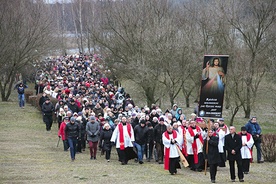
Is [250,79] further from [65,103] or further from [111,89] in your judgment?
[65,103]

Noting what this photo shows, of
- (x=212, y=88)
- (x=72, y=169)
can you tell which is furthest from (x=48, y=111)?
(x=212, y=88)

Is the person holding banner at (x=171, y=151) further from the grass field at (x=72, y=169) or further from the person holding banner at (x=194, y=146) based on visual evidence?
the person holding banner at (x=194, y=146)

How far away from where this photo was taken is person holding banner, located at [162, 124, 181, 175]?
21.0 m

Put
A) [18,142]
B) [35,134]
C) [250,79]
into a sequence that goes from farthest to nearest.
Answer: [250,79], [35,134], [18,142]

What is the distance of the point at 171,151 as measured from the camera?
2108cm

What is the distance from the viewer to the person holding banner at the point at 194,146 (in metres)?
21.9

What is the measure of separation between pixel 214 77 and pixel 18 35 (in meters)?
29.0

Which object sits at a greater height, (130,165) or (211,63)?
(211,63)

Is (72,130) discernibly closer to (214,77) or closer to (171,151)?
(171,151)

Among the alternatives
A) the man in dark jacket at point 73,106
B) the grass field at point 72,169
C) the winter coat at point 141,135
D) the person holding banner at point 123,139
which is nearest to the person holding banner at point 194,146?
the grass field at point 72,169

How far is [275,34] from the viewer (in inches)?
1724

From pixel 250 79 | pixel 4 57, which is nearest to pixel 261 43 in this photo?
pixel 250 79

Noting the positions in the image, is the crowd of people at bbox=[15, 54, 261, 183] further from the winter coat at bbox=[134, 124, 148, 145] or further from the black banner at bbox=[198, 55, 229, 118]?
the black banner at bbox=[198, 55, 229, 118]

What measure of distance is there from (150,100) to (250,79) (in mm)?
6618
